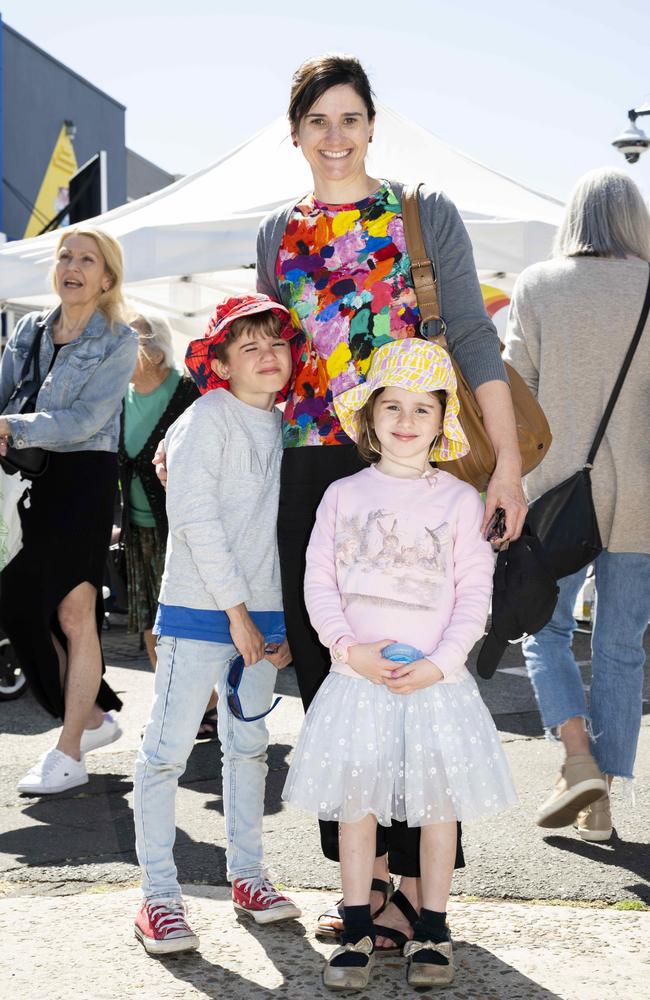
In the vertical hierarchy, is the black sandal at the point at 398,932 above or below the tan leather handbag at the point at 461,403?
below

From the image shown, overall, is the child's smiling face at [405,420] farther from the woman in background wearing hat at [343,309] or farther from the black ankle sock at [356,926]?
the black ankle sock at [356,926]

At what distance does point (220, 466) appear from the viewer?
3.00 metres

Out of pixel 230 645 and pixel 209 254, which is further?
pixel 209 254

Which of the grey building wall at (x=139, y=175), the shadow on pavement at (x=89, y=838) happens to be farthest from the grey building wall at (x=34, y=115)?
the shadow on pavement at (x=89, y=838)

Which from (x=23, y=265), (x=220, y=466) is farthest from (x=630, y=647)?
(x=23, y=265)

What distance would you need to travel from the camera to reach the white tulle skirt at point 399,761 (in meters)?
2.67

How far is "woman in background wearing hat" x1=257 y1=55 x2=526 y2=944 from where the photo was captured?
115 inches

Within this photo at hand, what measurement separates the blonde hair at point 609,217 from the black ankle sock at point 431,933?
2135 mm

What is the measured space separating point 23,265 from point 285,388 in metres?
4.99

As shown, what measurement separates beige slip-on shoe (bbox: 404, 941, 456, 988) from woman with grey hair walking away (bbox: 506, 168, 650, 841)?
107 cm

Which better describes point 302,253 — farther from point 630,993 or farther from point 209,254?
point 209,254

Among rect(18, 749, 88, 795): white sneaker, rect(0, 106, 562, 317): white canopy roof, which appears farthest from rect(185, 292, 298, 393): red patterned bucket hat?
rect(0, 106, 562, 317): white canopy roof

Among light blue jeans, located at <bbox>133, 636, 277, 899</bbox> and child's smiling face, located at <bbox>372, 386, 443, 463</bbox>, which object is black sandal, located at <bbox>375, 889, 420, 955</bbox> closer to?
light blue jeans, located at <bbox>133, 636, 277, 899</bbox>

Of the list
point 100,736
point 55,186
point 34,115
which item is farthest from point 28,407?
point 55,186
